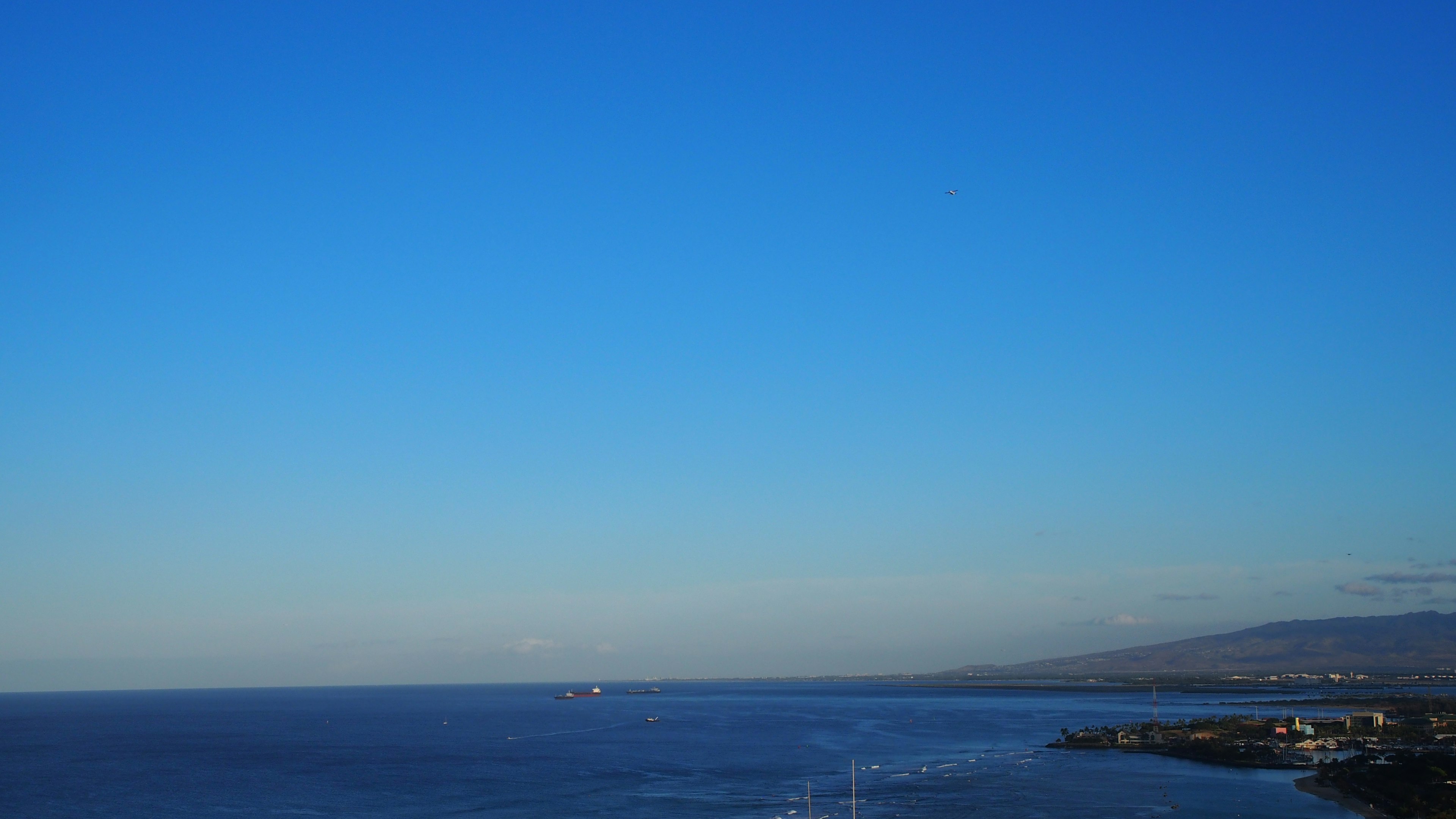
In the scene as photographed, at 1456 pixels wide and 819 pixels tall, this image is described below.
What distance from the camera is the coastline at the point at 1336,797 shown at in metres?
52.9

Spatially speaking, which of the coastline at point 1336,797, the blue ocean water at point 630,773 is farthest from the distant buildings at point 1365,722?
the coastline at point 1336,797

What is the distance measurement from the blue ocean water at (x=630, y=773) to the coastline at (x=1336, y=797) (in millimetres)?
895

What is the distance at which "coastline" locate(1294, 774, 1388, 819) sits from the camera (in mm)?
52906

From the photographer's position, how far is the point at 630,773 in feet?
241

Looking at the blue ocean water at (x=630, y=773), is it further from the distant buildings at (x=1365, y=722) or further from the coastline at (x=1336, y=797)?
the distant buildings at (x=1365, y=722)

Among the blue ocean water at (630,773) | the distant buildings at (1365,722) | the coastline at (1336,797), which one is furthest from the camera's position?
the distant buildings at (1365,722)

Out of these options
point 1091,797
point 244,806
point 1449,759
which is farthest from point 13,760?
point 1449,759

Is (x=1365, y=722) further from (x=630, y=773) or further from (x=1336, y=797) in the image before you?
(x=630, y=773)

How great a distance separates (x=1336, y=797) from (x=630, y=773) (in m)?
43.2

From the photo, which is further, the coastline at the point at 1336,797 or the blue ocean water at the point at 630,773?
the blue ocean water at the point at 630,773

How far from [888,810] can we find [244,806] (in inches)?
1450

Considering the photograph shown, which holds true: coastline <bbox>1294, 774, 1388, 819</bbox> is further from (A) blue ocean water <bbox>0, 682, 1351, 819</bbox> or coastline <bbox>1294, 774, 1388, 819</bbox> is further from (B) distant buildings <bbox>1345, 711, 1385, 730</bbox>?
(B) distant buildings <bbox>1345, 711, 1385, 730</bbox>

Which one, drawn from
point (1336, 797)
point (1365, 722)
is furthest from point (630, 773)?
point (1365, 722)

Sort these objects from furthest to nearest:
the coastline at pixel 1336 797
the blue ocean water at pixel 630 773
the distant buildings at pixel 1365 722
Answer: the distant buildings at pixel 1365 722 < the blue ocean water at pixel 630 773 < the coastline at pixel 1336 797
